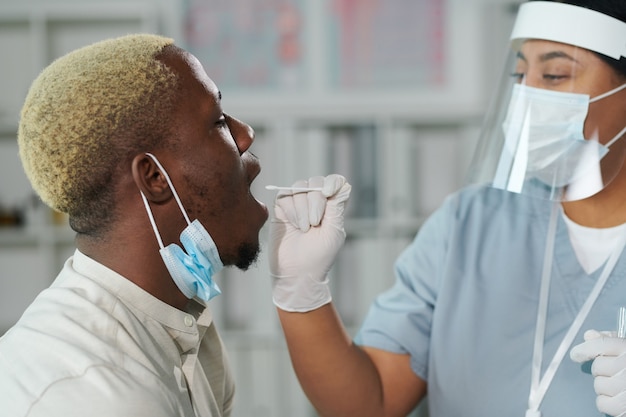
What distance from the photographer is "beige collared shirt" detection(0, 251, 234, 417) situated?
79 centimetres

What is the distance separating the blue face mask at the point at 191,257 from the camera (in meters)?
0.97

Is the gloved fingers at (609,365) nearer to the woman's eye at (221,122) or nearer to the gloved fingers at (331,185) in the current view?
the gloved fingers at (331,185)

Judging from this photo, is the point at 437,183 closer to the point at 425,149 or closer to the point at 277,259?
the point at 425,149

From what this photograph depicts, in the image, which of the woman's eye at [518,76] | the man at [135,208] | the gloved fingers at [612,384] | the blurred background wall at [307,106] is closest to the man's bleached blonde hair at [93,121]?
the man at [135,208]

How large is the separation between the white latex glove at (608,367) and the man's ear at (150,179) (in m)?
0.65

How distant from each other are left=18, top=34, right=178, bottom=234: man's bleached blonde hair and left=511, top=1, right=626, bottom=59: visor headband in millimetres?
635

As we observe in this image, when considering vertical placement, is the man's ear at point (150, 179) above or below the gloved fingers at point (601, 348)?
above

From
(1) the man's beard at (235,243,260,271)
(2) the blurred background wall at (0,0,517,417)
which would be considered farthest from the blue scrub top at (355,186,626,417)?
(2) the blurred background wall at (0,0,517,417)

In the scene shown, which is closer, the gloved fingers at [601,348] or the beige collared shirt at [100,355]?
the beige collared shirt at [100,355]

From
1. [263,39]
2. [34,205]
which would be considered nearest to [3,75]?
[34,205]

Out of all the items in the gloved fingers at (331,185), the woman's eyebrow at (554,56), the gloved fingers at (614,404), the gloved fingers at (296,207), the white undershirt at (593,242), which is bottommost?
the gloved fingers at (614,404)

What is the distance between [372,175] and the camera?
9.08 ft

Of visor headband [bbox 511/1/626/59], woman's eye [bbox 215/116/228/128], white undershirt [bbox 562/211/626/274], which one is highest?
visor headband [bbox 511/1/626/59]

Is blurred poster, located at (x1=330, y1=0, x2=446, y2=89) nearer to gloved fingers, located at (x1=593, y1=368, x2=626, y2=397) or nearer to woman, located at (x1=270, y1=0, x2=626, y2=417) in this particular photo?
woman, located at (x1=270, y1=0, x2=626, y2=417)
